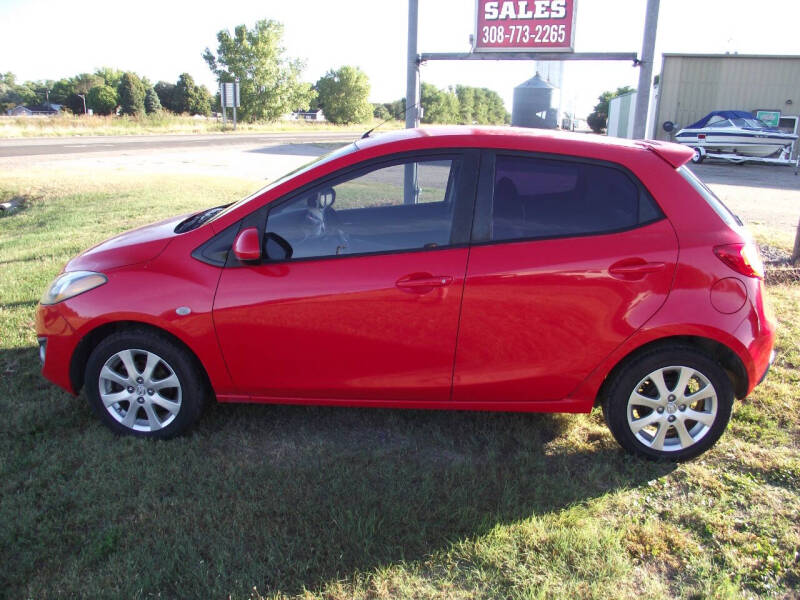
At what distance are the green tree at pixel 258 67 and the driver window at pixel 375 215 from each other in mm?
63271

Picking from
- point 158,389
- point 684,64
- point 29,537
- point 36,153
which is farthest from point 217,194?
point 684,64

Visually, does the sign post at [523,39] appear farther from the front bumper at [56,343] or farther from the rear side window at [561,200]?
the front bumper at [56,343]

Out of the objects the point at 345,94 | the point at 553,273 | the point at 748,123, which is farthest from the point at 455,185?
the point at 345,94

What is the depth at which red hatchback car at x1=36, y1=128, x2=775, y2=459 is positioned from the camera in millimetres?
3172

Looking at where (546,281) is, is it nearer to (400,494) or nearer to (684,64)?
(400,494)

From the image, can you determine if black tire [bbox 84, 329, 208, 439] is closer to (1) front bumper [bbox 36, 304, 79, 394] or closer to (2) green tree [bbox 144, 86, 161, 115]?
(1) front bumper [bbox 36, 304, 79, 394]

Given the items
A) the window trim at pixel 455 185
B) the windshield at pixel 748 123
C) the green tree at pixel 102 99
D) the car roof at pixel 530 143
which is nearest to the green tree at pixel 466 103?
the windshield at pixel 748 123

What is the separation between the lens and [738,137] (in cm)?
2245

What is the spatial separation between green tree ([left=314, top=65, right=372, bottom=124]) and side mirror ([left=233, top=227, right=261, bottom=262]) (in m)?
70.9

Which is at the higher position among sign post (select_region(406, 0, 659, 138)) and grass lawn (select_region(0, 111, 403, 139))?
sign post (select_region(406, 0, 659, 138))

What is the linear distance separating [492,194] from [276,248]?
119cm

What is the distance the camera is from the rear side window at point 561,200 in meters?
3.24

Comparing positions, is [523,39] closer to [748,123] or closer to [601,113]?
[748,123]

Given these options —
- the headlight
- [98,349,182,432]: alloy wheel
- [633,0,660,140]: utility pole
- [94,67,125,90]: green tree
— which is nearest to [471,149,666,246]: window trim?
[98,349,182,432]: alloy wheel
